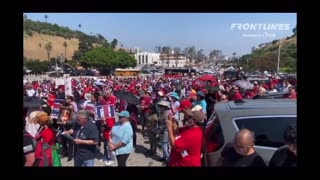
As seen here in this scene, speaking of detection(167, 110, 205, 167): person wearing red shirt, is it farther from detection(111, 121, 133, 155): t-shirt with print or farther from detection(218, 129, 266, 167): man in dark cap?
detection(111, 121, 133, 155): t-shirt with print

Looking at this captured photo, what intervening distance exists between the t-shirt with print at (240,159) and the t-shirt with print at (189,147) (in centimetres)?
58

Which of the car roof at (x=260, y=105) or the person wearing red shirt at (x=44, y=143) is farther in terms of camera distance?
the person wearing red shirt at (x=44, y=143)

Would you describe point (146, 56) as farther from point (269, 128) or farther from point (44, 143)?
point (269, 128)

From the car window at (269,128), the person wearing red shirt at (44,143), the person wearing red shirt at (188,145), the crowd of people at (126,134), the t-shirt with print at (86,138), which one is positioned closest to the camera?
the crowd of people at (126,134)

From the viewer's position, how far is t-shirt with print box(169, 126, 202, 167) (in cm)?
572

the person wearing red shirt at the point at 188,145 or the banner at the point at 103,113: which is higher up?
the banner at the point at 103,113

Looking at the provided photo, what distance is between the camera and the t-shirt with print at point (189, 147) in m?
5.72

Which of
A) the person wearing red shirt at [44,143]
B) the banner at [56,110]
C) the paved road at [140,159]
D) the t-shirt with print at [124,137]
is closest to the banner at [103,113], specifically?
the paved road at [140,159]

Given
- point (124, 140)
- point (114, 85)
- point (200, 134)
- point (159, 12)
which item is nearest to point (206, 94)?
point (114, 85)

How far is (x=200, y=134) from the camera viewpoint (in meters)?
5.78

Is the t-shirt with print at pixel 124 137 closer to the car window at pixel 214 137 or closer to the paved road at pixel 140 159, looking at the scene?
the paved road at pixel 140 159

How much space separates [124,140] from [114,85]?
7.99 meters

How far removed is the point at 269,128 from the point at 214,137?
707 millimetres

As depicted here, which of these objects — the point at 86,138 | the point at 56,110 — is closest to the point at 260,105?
the point at 86,138
